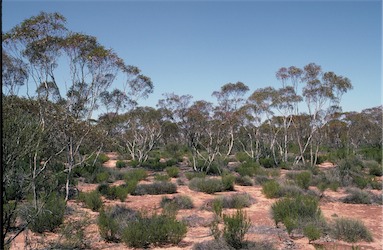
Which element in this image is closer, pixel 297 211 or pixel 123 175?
pixel 297 211

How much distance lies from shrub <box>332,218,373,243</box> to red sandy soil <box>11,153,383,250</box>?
0.72ft

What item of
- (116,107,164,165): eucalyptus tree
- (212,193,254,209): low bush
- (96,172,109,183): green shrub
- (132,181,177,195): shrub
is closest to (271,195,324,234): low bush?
(212,193,254,209): low bush

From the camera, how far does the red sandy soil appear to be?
849 cm

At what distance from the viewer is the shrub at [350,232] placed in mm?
8914

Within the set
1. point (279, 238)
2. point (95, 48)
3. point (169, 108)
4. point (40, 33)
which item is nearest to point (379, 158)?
point (169, 108)

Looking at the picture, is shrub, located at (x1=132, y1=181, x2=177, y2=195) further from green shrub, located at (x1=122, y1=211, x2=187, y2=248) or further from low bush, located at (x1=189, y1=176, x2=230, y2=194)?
green shrub, located at (x1=122, y1=211, x2=187, y2=248)

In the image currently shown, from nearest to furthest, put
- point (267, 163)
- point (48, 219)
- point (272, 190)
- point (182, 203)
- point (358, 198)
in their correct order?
point (48, 219), point (182, 203), point (358, 198), point (272, 190), point (267, 163)

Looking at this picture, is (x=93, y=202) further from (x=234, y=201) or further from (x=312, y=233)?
(x=312, y=233)

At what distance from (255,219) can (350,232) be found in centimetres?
335

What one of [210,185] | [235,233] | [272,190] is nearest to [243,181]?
[210,185]

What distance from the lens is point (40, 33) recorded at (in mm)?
12086

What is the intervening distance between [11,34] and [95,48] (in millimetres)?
3258

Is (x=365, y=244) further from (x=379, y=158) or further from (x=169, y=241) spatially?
(x=379, y=158)

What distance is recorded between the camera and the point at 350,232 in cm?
900
